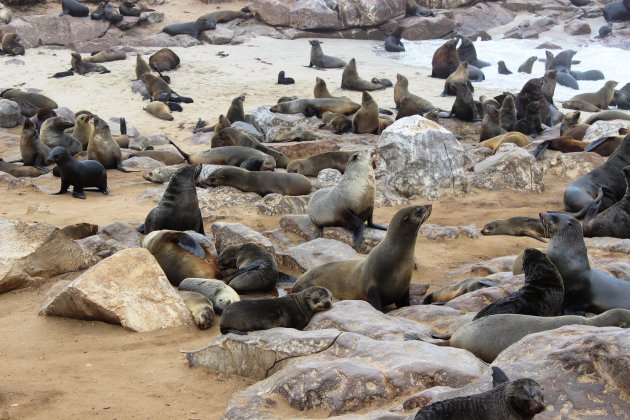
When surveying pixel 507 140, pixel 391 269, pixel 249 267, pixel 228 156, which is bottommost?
pixel 507 140

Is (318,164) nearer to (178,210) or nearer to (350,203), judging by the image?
(350,203)

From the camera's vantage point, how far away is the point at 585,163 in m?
10.8

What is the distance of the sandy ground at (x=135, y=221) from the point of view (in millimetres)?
4176

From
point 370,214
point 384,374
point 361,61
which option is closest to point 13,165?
point 370,214

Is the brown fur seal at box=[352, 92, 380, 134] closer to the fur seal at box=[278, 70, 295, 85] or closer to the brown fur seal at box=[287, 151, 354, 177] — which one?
the brown fur seal at box=[287, 151, 354, 177]

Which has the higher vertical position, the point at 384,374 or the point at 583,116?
the point at 384,374

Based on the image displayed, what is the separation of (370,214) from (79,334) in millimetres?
3377

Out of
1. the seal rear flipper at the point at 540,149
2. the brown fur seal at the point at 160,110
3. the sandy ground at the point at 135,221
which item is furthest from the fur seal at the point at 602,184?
the brown fur seal at the point at 160,110

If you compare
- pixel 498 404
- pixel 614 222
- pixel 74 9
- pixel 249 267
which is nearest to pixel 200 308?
pixel 249 267

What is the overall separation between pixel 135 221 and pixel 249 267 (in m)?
2.62

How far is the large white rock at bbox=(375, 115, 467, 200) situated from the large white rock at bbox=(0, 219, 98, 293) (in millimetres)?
4183

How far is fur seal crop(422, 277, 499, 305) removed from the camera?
19.9ft

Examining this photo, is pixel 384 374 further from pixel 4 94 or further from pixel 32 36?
pixel 32 36

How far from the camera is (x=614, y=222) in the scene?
308 inches
